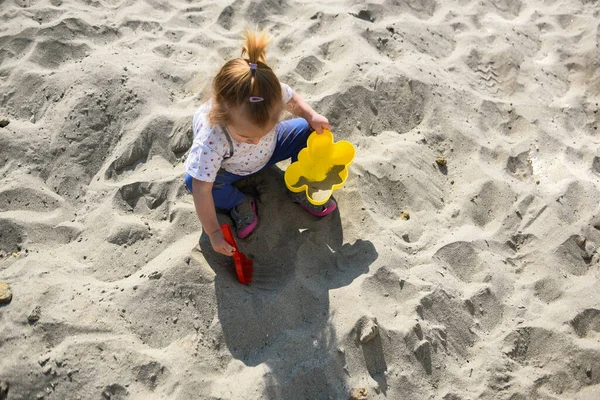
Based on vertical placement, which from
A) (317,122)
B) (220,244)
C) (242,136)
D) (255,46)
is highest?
(255,46)

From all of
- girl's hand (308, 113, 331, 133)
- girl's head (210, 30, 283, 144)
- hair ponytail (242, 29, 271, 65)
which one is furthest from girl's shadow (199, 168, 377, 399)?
hair ponytail (242, 29, 271, 65)

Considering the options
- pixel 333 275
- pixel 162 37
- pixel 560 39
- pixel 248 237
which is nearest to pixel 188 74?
pixel 162 37

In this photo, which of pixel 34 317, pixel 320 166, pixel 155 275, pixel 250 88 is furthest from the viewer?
pixel 320 166

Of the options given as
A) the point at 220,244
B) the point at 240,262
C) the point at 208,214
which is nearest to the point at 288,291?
the point at 240,262

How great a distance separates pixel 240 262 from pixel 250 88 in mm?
668

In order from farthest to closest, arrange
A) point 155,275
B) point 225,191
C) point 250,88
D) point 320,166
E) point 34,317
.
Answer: point 320,166 < point 225,191 < point 155,275 < point 34,317 < point 250,88

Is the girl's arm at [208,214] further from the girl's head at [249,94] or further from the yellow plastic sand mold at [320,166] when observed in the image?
the yellow plastic sand mold at [320,166]

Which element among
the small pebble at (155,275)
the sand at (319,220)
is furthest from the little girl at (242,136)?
the small pebble at (155,275)

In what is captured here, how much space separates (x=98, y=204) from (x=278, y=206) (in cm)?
76

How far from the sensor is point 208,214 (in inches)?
75.2

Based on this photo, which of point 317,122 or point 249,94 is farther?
point 317,122

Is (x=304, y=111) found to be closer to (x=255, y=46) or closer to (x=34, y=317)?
(x=255, y=46)

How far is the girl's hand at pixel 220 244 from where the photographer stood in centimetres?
192

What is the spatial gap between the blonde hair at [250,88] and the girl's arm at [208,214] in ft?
0.91
